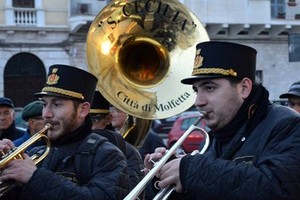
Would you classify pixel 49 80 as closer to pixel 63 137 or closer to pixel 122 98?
pixel 63 137

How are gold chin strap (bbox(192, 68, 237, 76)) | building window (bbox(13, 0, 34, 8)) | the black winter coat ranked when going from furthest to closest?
building window (bbox(13, 0, 34, 8)) → gold chin strap (bbox(192, 68, 237, 76)) → the black winter coat

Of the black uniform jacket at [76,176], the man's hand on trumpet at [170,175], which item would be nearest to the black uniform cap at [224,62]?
the man's hand on trumpet at [170,175]

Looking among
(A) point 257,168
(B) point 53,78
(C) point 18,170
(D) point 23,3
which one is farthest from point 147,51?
(D) point 23,3

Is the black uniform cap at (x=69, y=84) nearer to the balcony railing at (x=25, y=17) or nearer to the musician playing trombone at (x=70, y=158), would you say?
the musician playing trombone at (x=70, y=158)

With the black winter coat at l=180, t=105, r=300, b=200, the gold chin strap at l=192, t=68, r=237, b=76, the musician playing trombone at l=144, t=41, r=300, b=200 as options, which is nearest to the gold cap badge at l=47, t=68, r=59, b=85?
the musician playing trombone at l=144, t=41, r=300, b=200

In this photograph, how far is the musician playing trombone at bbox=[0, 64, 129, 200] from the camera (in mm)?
2816

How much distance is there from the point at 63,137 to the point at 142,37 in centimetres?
189

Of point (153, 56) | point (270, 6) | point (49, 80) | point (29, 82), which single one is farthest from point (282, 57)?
point (49, 80)

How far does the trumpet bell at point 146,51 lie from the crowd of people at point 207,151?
1204 millimetres

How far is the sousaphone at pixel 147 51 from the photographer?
4.54 metres

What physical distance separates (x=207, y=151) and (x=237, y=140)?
0.32m

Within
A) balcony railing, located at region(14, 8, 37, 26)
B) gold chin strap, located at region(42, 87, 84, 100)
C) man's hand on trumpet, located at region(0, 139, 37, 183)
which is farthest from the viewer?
balcony railing, located at region(14, 8, 37, 26)

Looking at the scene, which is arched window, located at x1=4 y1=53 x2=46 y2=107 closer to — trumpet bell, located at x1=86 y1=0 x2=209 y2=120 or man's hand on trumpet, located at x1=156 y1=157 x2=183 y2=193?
trumpet bell, located at x1=86 y1=0 x2=209 y2=120

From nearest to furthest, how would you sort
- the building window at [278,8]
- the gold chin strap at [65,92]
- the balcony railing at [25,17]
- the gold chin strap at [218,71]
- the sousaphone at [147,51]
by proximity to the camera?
the gold chin strap at [218,71] < the gold chin strap at [65,92] < the sousaphone at [147,51] < the balcony railing at [25,17] < the building window at [278,8]
